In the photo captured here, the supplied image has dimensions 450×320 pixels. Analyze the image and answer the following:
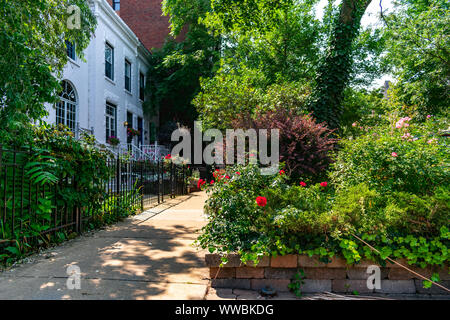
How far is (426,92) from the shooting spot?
1484 cm

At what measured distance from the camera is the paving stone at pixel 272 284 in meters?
3.11

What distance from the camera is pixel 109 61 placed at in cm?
1469

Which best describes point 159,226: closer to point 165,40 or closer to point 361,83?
point 165,40

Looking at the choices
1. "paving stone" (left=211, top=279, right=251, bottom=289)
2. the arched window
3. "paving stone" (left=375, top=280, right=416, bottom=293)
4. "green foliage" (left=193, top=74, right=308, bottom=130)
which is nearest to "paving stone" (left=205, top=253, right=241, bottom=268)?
"paving stone" (left=211, top=279, right=251, bottom=289)

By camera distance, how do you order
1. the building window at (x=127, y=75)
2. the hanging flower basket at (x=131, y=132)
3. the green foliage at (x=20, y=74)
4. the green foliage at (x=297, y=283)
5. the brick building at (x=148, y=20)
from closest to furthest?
the green foliage at (x=297, y=283) < the green foliage at (x=20, y=74) < the hanging flower basket at (x=131, y=132) < the building window at (x=127, y=75) < the brick building at (x=148, y=20)

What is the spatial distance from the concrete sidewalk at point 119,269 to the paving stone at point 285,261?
30.7 inches

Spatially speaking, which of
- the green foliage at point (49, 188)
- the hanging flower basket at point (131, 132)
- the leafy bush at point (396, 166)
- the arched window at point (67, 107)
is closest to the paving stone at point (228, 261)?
the leafy bush at point (396, 166)

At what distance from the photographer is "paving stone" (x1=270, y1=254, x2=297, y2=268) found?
3.11 metres

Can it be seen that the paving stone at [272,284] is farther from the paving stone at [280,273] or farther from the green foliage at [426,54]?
the green foliage at [426,54]

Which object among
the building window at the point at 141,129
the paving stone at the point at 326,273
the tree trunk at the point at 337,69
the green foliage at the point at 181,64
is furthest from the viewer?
the green foliage at the point at 181,64

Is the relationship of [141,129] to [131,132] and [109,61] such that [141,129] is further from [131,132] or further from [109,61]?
[109,61]
